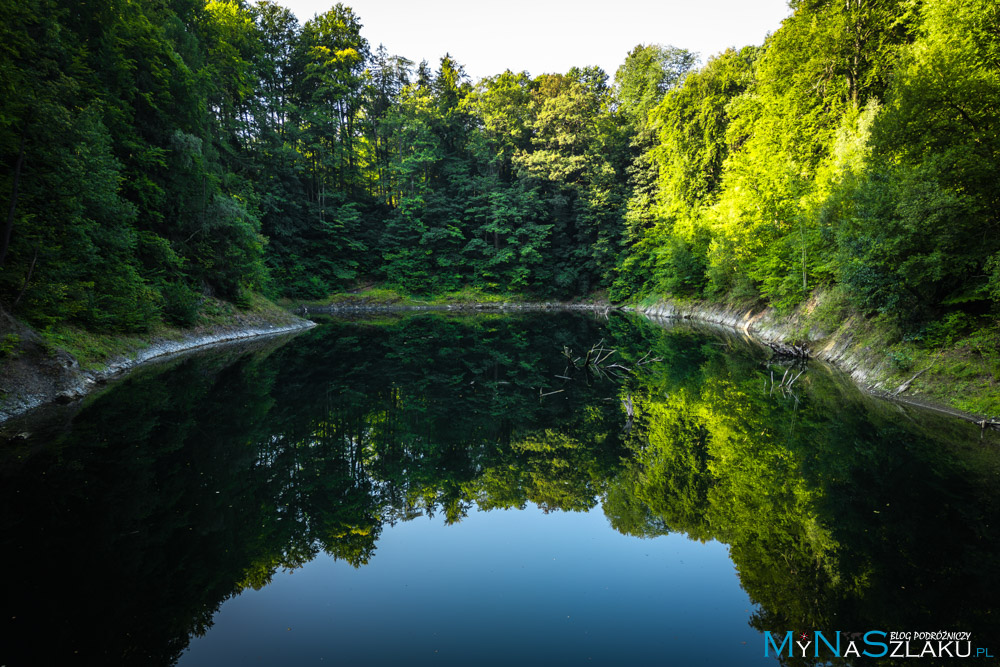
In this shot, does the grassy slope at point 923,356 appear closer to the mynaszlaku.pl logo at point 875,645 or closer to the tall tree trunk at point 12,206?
the mynaszlaku.pl logo at point 875,645

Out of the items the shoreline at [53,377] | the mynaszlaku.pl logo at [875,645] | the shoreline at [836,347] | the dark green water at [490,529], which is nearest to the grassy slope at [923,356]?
the shoreline at [836,347]

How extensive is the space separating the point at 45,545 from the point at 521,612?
5824 mm

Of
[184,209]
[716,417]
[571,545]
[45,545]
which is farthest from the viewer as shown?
[184,209]

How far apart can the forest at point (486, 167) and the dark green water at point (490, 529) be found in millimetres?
5069

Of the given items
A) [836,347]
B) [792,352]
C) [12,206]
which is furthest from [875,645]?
[12,206]

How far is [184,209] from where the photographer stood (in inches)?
907

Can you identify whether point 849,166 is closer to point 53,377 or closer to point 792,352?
point 792,352

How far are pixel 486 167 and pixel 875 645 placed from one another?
195 ft

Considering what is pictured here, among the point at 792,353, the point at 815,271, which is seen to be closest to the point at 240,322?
the point at 792,353

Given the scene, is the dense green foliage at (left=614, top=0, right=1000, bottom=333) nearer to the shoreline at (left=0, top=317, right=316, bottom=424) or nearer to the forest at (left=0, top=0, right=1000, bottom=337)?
the forest at (left=0, top=0, right=1000, bottom=337)

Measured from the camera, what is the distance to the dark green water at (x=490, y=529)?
455cm

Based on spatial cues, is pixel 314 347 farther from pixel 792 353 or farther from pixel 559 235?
pixel 559 235

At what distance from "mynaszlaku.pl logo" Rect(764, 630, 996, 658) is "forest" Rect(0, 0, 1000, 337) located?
9.82 metres

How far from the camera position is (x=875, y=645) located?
4.32 m
